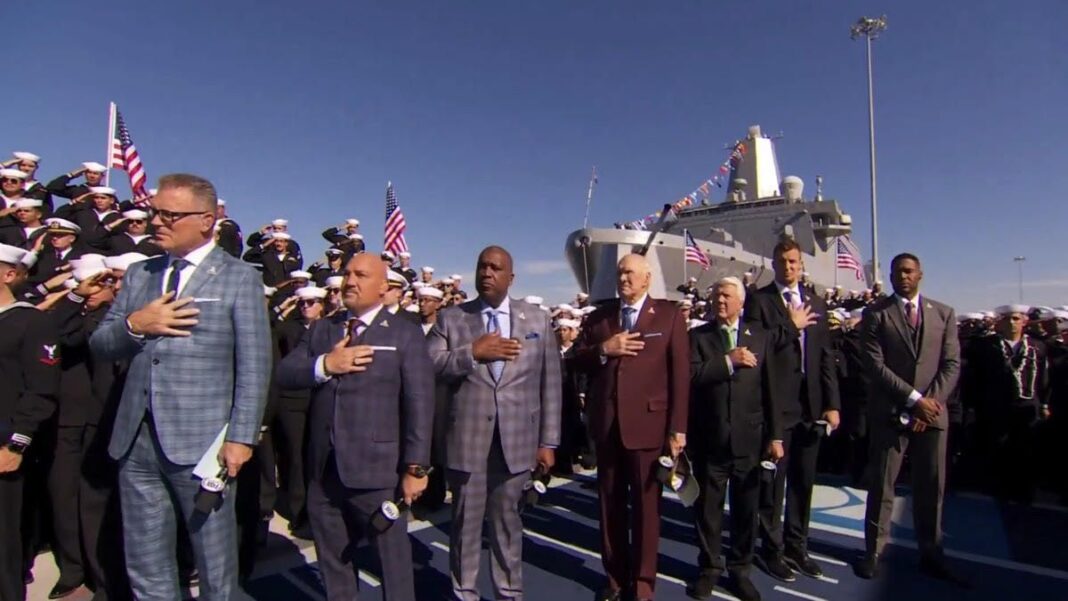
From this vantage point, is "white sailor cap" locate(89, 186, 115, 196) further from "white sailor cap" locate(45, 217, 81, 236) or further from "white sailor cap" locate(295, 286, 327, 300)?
"white sailor cap" locate(295, 286, 327, 300)

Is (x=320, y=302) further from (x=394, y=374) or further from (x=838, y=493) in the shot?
(x=838, y=493)

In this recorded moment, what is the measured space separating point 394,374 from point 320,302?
268 centimetres

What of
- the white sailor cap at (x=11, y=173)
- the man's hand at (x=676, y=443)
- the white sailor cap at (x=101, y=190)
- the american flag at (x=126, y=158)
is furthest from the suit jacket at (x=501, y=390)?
the american flag at (x=126, y=158)

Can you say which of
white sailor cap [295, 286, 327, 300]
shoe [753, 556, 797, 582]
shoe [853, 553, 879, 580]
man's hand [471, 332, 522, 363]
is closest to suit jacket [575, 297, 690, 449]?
man's hand [471, 332, 522, 363]

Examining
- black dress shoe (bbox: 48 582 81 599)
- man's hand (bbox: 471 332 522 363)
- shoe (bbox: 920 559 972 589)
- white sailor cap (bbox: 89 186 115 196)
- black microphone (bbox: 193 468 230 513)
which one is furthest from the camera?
white sailor cap (bbox: 89 186 115 196)

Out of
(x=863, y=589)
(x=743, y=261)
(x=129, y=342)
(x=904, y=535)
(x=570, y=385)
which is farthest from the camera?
(x=743, y=261)

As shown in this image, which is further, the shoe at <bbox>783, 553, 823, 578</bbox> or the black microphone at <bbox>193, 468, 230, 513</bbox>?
the shoe at <bbox>783, 553, 823, 578</bbox>

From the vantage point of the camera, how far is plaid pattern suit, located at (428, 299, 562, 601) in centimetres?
352

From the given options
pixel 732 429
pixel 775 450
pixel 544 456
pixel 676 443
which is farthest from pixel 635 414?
pixel 775 450

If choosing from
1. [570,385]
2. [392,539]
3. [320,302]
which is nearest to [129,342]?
[392,539]

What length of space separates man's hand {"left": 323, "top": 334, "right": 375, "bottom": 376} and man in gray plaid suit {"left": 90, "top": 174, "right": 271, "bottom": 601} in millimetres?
336

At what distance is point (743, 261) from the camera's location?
2825 centimetres

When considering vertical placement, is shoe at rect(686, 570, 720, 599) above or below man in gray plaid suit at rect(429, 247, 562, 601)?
below

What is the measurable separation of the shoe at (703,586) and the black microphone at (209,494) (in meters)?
3.09
